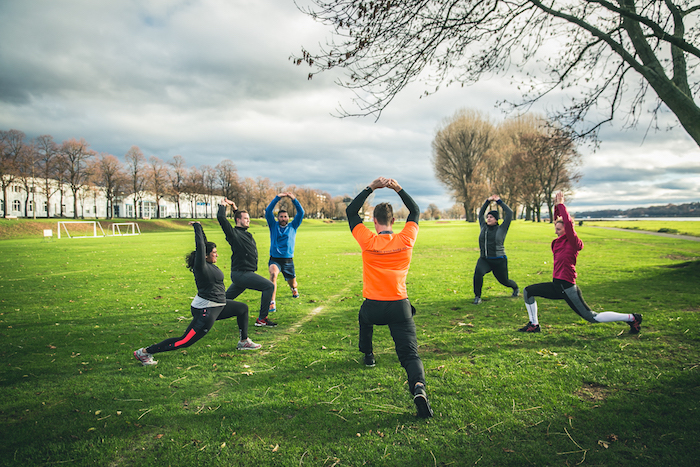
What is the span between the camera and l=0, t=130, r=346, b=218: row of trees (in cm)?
5372

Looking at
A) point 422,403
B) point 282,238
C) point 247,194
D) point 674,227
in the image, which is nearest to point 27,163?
point 247,194

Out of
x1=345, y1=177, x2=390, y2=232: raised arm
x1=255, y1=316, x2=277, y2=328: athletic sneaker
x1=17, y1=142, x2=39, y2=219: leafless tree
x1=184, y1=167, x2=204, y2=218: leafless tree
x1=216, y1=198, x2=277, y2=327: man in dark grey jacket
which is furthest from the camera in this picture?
x1=184, y1=167, x2=204, y2=218: leafless tree

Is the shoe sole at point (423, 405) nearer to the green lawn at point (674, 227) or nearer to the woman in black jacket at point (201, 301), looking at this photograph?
the woman in black jacket at point (201, 301)

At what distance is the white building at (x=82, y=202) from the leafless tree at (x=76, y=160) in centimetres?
228

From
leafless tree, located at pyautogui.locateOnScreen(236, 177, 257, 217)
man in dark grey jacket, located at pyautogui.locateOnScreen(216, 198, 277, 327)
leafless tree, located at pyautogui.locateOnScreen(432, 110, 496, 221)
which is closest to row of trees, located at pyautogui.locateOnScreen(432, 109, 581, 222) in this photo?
leafless tree, located at pyautogui.locateOnScreen(432, 110, 496, 221)

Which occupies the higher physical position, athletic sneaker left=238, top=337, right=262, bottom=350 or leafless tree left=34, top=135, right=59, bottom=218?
leafless tree left=34, top=135, right=59, bottom=218

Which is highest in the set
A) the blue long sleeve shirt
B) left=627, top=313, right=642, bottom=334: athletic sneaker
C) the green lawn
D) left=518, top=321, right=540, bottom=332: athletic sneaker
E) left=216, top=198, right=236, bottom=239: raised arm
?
left=216, top=198, right=236, bottom=239: raised arm

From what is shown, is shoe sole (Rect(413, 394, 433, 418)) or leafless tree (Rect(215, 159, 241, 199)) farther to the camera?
leafless tree (Rect(215, 159, 241, 199))

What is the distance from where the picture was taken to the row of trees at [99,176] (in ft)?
176

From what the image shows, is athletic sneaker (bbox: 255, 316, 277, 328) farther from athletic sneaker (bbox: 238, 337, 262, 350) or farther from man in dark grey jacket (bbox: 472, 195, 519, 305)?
man in dark grey jacket (bbox: 472, 195, 519, 305)

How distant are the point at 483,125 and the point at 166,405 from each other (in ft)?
240

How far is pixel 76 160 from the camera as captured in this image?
59.6 meters

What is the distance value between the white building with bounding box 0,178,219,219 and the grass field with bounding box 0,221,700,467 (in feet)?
226

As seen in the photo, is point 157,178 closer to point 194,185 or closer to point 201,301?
point 194,185
